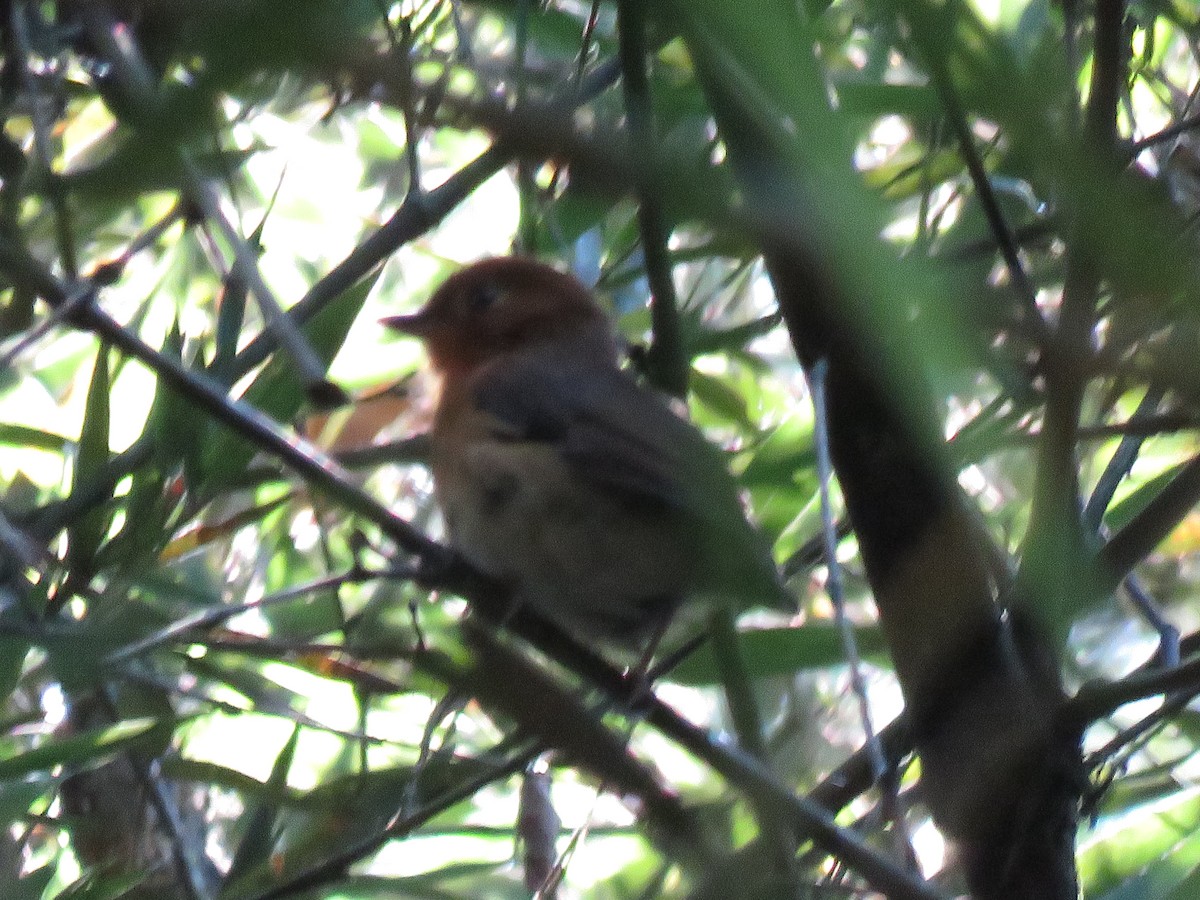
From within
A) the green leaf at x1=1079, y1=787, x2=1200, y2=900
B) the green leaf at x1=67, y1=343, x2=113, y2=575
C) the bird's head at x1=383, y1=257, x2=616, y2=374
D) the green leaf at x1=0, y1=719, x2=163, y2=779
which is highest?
the bird's head at x1=383, y1=257, x2=616, y2=374

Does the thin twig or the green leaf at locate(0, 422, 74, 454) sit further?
the green leaf at locate(0, 422, 74, 454)

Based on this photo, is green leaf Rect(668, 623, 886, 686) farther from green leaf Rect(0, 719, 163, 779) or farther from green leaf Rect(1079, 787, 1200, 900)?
green leaf Rect(0, 719, 163, 779)

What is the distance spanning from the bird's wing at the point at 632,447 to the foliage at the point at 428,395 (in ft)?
0.37

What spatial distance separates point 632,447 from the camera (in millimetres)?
2020

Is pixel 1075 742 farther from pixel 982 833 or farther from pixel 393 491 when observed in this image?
pixel 393 491

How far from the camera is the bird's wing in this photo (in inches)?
59.7

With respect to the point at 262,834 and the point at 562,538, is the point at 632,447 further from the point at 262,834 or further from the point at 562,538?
the point at 262,834

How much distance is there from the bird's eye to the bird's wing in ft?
0.73

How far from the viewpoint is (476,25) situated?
2740 mm

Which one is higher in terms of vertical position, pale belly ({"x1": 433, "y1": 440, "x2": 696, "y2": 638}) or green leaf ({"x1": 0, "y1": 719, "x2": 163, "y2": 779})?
pale belly ({"x1": 433, "y1": 440, "x2": 696, "y2": 638})

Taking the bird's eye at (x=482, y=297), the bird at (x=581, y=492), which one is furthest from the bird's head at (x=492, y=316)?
the bird at (x=581, y=492)

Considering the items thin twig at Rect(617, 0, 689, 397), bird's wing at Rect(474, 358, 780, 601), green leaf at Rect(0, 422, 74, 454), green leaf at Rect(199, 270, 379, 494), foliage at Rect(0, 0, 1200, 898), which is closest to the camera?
foliage at Rect(0, 0, 1200, 898)

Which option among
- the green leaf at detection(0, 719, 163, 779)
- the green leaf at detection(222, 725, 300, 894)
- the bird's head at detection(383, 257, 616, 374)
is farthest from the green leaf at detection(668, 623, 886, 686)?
the bird's head at detection(383, 257, 616, 374)

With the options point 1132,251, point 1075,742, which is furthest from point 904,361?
point 1075,742
